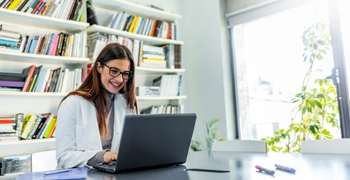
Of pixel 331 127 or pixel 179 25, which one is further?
pixel 179 25

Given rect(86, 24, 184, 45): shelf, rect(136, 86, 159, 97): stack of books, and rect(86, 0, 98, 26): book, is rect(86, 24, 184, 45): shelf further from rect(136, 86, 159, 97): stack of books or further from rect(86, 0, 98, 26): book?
rect(136, 86, 159, 97): stack of books

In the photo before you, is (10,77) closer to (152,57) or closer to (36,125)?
(36,125)

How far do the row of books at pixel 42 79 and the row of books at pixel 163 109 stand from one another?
0.84 meters

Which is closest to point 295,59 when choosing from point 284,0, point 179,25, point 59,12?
point 284,0

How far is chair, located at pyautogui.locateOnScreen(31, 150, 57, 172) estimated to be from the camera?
5.96ft

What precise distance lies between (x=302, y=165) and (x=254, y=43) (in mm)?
2366

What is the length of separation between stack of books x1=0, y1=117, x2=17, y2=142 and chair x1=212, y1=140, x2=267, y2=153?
A: 4.74 ft

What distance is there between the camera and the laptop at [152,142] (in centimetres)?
106

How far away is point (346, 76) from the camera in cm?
256

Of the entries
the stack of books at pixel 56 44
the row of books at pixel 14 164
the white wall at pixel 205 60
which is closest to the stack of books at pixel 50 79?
the stack of books at pixel 56 44

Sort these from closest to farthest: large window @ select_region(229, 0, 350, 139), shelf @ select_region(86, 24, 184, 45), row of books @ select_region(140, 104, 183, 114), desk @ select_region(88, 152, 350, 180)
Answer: desk @ select_region(88, 152, 350, 180)
shelf @ select_region(86, 24, 184, 45)
large window @ select_region(229, 0, 350, 139)
row of books @ select_region(140, 104, 183, 114)

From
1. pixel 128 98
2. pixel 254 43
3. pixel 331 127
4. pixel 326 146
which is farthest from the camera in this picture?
pixel 254 43

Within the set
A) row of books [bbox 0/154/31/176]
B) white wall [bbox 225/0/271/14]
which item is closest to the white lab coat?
row of books [bbox 0/154/31/176]

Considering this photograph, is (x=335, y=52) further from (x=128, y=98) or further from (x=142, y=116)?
(x=142, y=116)
